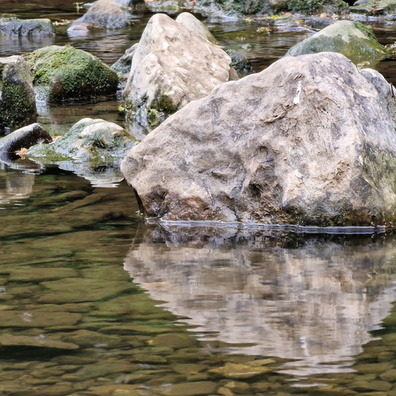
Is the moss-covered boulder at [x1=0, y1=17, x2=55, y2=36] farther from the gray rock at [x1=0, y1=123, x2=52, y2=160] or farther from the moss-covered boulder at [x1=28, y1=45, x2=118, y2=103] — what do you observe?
the gray rock at [x1=0, y1=123, x2=52, y2=160]

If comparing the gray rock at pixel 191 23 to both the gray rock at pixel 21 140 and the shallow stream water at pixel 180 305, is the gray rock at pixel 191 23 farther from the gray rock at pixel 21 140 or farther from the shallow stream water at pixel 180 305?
the shallow stream water at pixel 180 305

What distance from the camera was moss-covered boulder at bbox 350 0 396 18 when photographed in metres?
20.4

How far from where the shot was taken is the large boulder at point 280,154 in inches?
233

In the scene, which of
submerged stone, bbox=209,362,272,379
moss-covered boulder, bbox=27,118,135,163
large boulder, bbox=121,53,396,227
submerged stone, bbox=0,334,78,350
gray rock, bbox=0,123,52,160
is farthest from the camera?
gray rock, bbox=0,123,52,160

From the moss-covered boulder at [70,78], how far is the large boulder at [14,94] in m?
1.43

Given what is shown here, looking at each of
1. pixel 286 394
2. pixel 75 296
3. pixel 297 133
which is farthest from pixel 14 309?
pixel 297 133

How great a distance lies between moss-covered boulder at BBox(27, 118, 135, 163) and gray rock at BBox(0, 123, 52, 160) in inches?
6.4

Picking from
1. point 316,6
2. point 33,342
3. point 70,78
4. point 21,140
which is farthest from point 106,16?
point 33,342

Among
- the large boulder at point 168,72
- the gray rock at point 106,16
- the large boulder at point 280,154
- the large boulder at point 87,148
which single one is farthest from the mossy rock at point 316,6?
the large boulder at point 280,154

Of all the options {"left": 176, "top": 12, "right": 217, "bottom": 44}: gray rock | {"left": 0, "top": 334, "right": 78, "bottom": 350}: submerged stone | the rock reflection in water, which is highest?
{"left": 176, "top": 12, "right": 217, "bottom": 44}: gray rock

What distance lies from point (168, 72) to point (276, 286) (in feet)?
22.1

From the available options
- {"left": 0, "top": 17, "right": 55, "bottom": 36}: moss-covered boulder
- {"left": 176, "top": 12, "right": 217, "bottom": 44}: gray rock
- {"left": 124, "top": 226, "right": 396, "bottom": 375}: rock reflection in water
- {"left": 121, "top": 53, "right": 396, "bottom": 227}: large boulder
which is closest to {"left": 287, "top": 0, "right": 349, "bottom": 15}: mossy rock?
{"left": 0, "top": 17, "right": 55, "bottom": 36}: moss-covered boulder

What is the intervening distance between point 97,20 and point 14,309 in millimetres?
17418

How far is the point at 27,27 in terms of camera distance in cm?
1984
